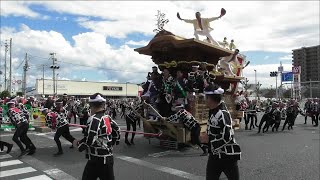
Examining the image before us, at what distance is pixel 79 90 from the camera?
88312mm

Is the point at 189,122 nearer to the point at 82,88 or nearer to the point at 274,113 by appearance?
the point at 274,113

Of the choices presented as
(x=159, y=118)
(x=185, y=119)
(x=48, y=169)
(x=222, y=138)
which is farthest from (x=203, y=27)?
(x=222, y=138)

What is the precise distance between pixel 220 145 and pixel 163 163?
4.93m

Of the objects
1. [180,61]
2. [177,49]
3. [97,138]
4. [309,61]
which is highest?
[309,61]

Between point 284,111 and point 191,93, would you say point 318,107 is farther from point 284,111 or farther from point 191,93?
point 191,93

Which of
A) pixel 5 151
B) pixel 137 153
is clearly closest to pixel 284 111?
pixel 137 153

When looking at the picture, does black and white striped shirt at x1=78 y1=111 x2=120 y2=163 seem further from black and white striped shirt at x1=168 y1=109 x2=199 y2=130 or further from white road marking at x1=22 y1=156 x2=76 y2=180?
black and white striped shirt at x1=168 y1=109 x2=199 y2=130

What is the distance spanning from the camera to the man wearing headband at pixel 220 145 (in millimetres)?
5227

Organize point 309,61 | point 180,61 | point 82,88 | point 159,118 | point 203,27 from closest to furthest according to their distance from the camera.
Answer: point 159,118 → point 180,61 → point 203,27 → point 309,61 → point 82,88

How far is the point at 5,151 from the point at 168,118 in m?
5.52

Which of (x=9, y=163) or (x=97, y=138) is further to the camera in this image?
(x=9, y=163)

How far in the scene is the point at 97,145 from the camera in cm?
527

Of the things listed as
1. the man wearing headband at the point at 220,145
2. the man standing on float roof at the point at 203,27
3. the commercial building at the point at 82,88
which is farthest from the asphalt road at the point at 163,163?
the commercial building at the point at 82,88

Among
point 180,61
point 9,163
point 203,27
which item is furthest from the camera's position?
point 203,27
